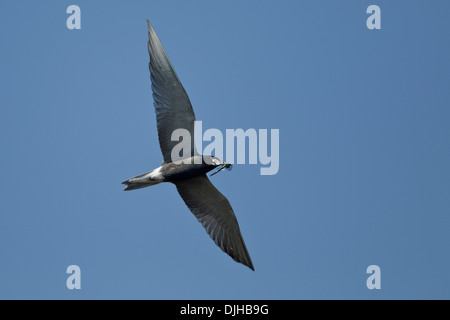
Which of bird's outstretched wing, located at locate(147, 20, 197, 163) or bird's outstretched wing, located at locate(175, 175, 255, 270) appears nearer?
bird's outstretched wing, located at locate(147, 20, 197, 163)

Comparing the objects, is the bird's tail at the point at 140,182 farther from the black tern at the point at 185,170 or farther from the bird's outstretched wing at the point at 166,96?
the bird's outstretched wing at the point at 166,96

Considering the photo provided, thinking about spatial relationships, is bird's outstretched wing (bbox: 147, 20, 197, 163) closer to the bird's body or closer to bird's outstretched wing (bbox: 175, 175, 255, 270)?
the bird's body

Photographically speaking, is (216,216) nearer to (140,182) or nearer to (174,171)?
(174,171)

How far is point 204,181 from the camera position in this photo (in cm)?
1491

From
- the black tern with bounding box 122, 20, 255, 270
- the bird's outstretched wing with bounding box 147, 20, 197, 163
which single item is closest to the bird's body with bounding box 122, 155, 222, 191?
the black tern with bounding box 122, 20, 255, 270

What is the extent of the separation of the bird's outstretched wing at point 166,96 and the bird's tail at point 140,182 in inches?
34.2

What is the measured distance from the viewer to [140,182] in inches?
566

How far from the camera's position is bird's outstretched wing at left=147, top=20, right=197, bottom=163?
45.9ft

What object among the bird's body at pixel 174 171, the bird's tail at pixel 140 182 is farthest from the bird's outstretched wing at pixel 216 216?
the bird's tail at pixel 140 182

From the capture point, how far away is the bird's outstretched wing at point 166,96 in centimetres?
1398

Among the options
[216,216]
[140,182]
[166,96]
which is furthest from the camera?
[216,216]

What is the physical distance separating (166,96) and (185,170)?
5.10 ft

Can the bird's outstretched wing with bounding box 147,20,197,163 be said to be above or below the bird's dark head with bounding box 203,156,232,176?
above

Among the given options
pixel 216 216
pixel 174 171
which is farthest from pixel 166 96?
pixel 216 216
